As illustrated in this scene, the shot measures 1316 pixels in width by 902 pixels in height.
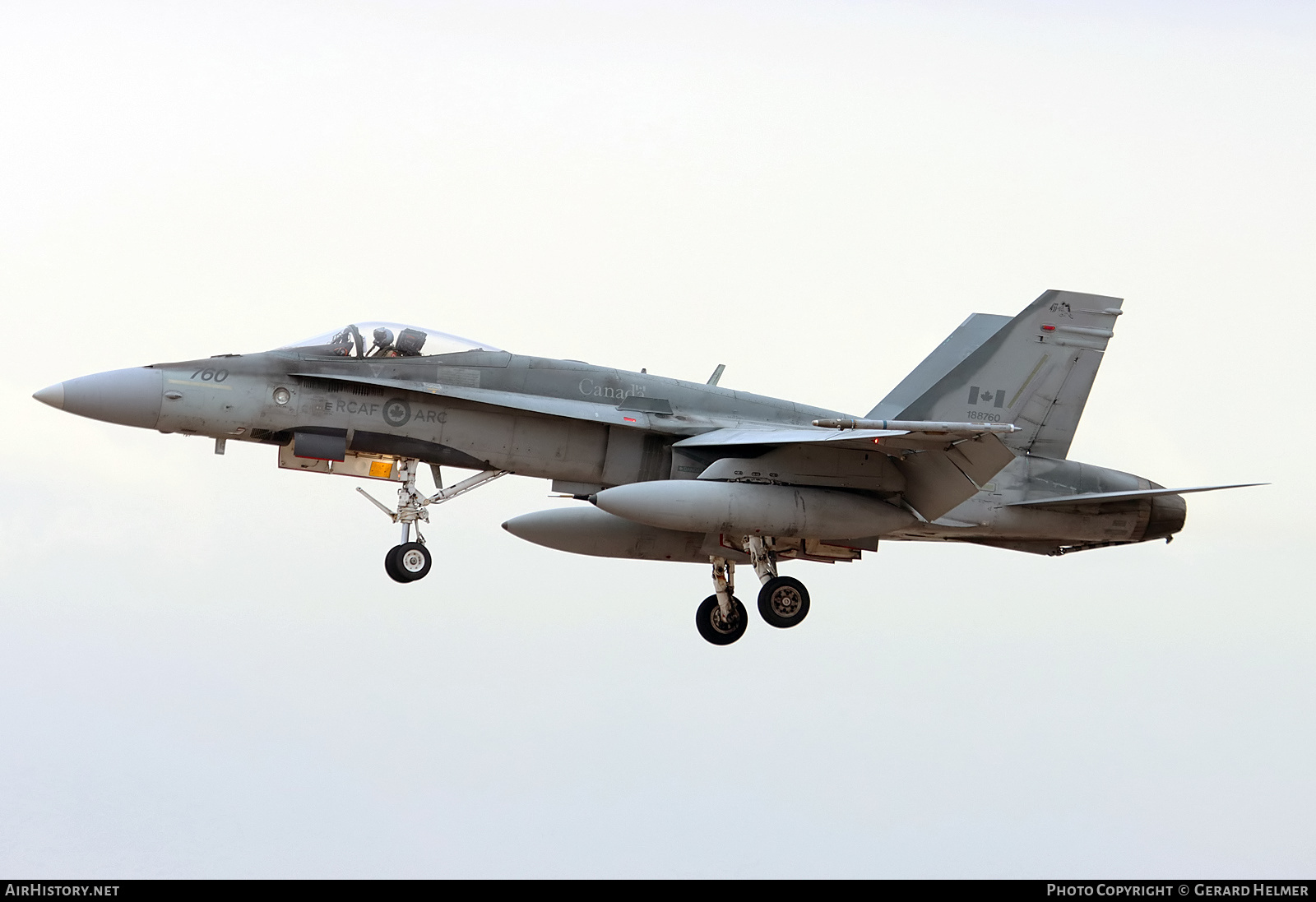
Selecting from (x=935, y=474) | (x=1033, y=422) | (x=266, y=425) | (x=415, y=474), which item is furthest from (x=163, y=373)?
(x=1033, y=422)

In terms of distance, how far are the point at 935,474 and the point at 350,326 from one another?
233 inches

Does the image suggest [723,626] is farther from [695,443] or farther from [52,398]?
[52,398]

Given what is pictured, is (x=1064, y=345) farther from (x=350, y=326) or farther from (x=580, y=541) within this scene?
(x=350, y=326)

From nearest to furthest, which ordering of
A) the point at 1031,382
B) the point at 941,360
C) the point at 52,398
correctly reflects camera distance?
1. the point at 52,398
2. the point at 1031,382
3. the point at 941,360

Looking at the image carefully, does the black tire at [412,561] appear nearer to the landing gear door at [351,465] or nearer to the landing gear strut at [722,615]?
the landing gear door at [351,465]

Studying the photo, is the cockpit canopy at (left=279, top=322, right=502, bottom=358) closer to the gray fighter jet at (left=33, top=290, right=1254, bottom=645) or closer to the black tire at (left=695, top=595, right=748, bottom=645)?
the gray fighter jet at (left=33, top=290, right=1254, bottom=645)

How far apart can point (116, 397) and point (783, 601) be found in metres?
6.85

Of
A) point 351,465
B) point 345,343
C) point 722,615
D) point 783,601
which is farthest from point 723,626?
point 345,343

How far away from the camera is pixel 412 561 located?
1534 centimetres

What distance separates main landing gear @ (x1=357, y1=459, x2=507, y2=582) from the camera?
15.3 metres

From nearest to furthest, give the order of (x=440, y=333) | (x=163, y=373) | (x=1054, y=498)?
(x=163, y=373) → (x=440, y=333) → (x=1054, y=498)

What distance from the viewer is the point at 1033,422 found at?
17422mm

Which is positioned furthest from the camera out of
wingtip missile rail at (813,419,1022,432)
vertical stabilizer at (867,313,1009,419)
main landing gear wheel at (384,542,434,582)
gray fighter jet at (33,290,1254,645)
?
vertical stabilizer at (867,313,1009,419)

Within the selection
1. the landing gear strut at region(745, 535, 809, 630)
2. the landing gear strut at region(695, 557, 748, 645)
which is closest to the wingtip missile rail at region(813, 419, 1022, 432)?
the landing gear strut at region(745, 535, 809, 630)
